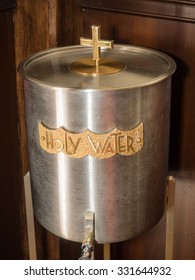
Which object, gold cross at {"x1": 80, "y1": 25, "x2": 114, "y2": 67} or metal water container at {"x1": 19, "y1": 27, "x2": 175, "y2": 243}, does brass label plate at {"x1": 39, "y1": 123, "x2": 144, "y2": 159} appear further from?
gold cross at {"x1": 80, "y1": 25, "x2": 114, "y2": 67}

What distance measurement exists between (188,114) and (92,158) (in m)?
0.45

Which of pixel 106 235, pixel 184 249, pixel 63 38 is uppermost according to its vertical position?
pixel 63 38

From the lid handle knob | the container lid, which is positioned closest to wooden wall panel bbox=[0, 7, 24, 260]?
the container lid

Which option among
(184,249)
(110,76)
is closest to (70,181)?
(110,76)

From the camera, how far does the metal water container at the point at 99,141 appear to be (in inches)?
39.7

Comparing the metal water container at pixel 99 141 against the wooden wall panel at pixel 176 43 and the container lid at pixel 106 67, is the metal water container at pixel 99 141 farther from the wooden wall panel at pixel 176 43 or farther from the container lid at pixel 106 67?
the wooden wall panel at pixel 176 43

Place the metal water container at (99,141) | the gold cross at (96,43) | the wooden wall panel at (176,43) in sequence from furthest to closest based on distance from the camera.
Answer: the wooden wall panel at (176,43), the gold cross at (96,43), the metal water container at (99,141)

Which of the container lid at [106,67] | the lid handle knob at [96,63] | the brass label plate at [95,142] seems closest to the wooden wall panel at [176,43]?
the container lid at [106,67]

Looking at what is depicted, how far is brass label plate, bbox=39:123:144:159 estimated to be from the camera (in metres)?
1.02

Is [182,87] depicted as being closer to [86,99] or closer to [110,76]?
[110,76]

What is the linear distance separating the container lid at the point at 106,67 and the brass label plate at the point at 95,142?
0.35 ft

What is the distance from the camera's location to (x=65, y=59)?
1249mm

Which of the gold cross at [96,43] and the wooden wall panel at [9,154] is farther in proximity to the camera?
the wooden wall panel at [9,154]

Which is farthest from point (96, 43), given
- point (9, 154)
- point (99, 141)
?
point (9, 154)
